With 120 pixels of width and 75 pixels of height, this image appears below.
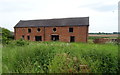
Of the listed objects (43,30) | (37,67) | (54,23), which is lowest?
(37,67)

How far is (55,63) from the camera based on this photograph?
448 cm

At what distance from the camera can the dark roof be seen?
90.5 ft

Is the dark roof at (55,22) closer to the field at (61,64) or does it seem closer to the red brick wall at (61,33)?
the red brick wall at (61,33)

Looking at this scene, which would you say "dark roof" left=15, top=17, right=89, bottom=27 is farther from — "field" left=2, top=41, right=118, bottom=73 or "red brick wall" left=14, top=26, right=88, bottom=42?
"field" left=2, top=41, right=118, bottom=73

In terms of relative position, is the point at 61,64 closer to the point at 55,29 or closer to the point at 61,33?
the point at 61,33

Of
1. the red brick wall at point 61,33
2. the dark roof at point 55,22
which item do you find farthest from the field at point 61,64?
the dark roof at point 55,22

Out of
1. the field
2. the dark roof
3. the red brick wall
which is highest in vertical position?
the dark roof

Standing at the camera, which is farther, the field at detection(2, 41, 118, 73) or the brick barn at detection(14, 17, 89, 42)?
the brick barn at detection(14, 17, 89, 42)

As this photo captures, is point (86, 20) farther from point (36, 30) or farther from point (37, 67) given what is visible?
point (37, 67)

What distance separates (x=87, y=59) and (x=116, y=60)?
1.10m

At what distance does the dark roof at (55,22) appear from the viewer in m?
27.6

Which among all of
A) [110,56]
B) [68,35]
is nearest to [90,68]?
[110,56]

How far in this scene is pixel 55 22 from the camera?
30062 millimetres

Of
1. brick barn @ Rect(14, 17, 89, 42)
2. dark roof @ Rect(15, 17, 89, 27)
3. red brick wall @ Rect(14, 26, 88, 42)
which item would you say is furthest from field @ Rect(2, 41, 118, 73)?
dark roof @ Rect(15, 17, 89, 27)
